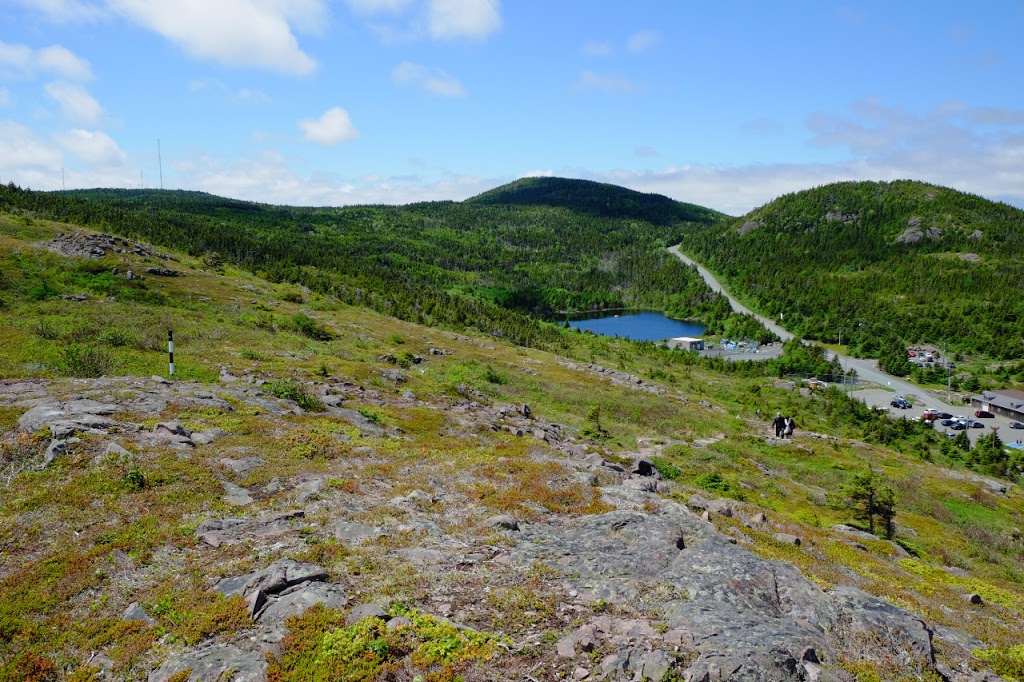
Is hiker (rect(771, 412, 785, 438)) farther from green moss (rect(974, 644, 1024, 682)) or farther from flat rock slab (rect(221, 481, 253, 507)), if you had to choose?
flat rock slab (rect(221, 481, 253, 507))

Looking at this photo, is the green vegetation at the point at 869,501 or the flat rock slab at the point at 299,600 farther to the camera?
the green vegetation at the point at 869,501

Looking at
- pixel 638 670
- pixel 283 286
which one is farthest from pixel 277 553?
pixel 283 286

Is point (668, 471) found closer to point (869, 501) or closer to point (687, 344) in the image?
point (869, 501)

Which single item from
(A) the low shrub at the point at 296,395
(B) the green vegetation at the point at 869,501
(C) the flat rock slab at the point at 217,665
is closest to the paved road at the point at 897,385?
(B) the green vegetation at the point at 869,501

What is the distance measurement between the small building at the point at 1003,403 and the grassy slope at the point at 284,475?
64.8 meters

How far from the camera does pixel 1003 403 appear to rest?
4077 inches

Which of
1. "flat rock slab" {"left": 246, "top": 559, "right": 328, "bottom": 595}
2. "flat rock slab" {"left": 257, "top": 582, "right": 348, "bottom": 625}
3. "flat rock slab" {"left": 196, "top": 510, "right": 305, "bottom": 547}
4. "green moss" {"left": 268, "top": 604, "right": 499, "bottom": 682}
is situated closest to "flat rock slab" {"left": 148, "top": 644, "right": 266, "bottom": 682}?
"green moss" {"left": 268, "top": 604, "right": 499, "bottom": 682}

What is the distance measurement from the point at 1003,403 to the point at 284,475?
138 meters

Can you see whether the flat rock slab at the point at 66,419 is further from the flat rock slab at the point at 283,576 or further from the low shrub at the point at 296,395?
the flat rock slab at the point at 283,576

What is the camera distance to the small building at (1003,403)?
329 ft

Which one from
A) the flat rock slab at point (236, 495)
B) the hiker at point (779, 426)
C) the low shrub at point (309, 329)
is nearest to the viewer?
the flat rock slab at point (236, 495)

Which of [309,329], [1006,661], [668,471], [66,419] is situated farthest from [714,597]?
[309,329]

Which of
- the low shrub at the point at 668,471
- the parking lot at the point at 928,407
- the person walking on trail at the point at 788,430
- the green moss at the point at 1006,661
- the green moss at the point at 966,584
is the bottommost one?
the parking lot at the point at 928,407

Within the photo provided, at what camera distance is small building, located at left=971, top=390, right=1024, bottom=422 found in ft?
329
